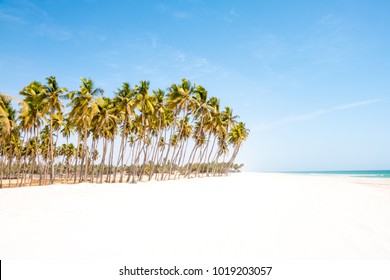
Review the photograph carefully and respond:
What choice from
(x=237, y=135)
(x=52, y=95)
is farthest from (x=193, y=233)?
(x=237, y=135)

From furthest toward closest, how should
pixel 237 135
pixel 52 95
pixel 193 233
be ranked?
pixel 237 135 < pixel 52 95 < pixel 193 233

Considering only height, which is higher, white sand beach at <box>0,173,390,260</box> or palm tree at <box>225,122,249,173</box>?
palm tree at <box>225,122,249,173</box>

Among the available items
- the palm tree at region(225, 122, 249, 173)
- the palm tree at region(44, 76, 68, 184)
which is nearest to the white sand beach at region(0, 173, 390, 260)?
the palm tree at region(44, 76, 68, 184)

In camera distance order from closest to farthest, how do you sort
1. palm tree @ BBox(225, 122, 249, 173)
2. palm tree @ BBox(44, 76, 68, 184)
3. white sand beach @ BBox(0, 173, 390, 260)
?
white sand beach @ BBox(0, 173, 390, 260)
palm tree @ BBox(44, 76, 68, 184)
palm tree @ BBox(225, 122, 249, 173)

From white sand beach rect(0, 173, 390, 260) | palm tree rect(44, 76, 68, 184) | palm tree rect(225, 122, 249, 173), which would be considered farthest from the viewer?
palm tree rect(225, 122, 249, 173)

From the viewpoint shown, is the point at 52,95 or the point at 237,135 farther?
the point at 237,135

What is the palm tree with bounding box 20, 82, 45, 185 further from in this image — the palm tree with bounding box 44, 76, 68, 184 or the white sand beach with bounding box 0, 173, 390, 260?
the white sand beach with bounding box 0, 173, 390, 260

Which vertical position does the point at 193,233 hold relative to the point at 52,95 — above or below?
below

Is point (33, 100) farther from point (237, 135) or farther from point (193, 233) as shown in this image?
point (237, 135)

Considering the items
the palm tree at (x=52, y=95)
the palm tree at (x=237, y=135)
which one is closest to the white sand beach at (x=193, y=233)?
the palm tree at (x=52, y=95)

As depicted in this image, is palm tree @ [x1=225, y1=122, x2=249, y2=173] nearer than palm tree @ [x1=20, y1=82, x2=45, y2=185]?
No

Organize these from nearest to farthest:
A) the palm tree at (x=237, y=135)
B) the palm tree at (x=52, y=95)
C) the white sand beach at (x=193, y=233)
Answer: the white sand beach at (x=193, y=233)
the palm tree at (x=52, y=95)
the palm tree at (x=237, y=135)

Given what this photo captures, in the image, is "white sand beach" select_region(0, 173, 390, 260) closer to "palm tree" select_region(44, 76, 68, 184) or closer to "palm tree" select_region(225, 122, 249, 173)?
"palm tree" select_region(44, 76, 68, 184)

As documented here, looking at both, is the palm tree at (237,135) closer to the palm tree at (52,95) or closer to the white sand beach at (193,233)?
the palm tree at (52,95)
